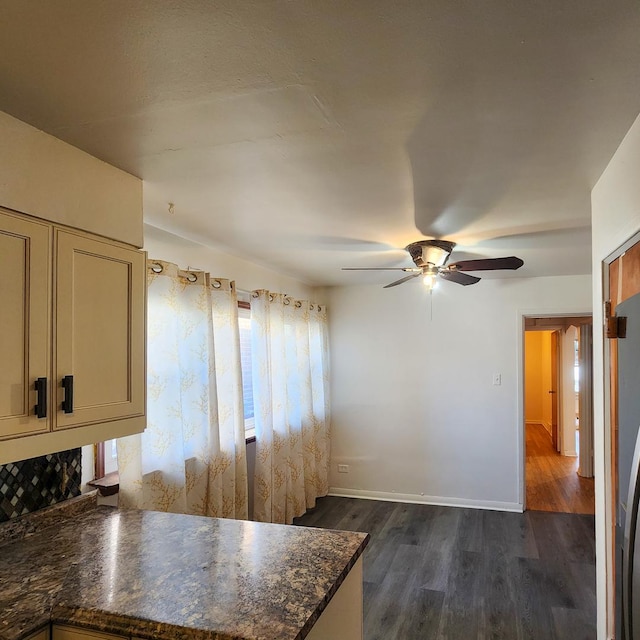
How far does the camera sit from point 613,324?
5.58ft

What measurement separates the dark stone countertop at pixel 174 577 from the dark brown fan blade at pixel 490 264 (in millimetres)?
1747

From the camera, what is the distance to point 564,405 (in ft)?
24.6

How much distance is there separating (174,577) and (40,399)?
0.69 meters

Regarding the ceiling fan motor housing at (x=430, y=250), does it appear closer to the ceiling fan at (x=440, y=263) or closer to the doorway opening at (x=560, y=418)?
the ceiling fan at (x=440, y=263)

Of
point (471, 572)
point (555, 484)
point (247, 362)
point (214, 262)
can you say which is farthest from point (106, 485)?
point (555, 484)

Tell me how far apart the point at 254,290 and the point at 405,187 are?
215cm

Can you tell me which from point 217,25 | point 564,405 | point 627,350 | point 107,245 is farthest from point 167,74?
point 564,405

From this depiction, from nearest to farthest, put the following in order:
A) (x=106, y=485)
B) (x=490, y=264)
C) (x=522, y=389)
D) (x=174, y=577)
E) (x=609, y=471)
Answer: (x=174, y=577), (x=609, y=471), (x=106, y=485), (x=490, y=264), (x=522, y=389)

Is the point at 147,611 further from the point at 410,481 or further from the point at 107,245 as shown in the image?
the point at 410,481

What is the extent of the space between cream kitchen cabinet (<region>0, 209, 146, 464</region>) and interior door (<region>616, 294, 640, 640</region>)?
5.70 feet

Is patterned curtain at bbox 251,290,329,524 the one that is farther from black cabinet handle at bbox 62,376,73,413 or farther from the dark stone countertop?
black cabinet handle at bbox 62,376,73,413

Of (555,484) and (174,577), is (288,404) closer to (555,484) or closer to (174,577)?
(174,577)

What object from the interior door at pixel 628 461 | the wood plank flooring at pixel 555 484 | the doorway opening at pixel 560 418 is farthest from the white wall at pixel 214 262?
the wood plank flooring at pixel 555 484

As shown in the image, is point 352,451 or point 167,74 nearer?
point 167,74
